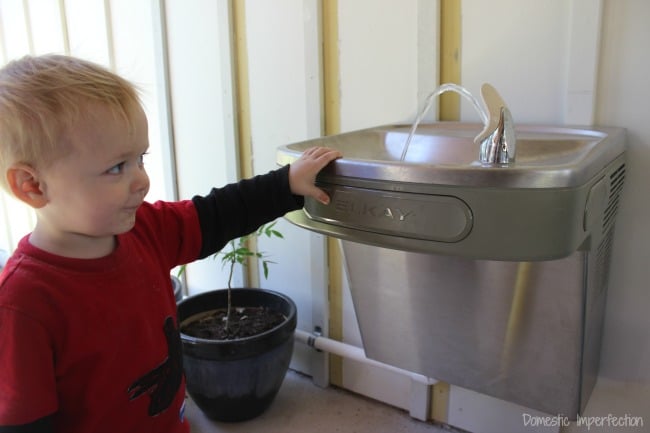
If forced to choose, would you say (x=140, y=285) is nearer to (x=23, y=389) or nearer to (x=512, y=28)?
(x=23, y=389)

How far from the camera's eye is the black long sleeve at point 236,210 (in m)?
0.83

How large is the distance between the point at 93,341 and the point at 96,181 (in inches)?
7.2

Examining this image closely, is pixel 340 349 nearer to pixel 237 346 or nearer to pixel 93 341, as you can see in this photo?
pixel 237 346

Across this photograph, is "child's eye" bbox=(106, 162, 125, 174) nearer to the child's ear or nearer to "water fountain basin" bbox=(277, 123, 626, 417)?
the child's ear

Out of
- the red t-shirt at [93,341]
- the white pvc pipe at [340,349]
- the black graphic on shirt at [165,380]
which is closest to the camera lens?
the red t-shirt at [93,341]

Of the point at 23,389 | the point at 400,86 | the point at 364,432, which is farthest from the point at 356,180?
the point at 364,432

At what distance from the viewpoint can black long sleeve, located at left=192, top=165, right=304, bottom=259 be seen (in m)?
0.83

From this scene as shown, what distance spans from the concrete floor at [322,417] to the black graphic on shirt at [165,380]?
68cm

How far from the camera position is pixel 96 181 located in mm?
636

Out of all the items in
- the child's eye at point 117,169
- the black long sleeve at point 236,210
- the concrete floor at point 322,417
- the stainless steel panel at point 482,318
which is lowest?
the concrete floor at point 322,417

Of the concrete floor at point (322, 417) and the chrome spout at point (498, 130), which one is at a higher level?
the chrome spout at point (498, 130)

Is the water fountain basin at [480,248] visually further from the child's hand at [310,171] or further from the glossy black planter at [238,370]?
the glossy black planter at [238,370]

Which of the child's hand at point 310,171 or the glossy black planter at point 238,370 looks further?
the glossy black planter at point 238,370

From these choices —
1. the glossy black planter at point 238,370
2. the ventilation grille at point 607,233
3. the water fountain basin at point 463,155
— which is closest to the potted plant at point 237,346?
the glossy black planter at point 238,370
